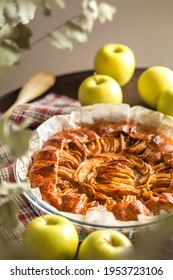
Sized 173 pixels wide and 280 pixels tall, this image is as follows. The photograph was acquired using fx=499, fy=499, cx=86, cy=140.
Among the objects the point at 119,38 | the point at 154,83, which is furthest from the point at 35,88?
the point at 119,38

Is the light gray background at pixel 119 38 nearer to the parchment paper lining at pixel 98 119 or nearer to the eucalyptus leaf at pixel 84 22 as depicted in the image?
the parchment paper lining at pixel 98 119

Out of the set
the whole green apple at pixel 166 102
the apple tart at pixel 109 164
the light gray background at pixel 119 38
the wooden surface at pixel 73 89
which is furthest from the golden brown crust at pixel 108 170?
the light gray background at pixel 119 38

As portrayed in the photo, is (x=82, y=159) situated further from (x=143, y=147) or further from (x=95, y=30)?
(x=95, y=30)

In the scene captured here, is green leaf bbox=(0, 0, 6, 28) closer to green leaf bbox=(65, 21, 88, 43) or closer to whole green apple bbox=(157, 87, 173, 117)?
green leaf bbox=(65, 21, 88, 43)

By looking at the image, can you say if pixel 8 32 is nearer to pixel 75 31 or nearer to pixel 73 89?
pixel 75 31

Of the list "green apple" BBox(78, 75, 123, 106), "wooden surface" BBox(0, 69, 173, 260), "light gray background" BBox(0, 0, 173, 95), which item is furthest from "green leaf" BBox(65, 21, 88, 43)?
"light gray background" BBox(0, 0, 173, 95)
